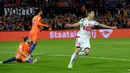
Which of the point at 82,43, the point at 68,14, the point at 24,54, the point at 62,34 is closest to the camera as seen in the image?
the point at 82,43

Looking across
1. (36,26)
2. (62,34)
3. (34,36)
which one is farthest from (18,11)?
(34,36)

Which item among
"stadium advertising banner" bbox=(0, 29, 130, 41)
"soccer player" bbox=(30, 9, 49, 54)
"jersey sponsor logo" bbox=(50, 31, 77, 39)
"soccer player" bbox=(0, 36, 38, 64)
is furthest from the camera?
"jersey sponsor logo" bbox=(50, 31, 77, 39)

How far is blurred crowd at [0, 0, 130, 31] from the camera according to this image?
1439 inches

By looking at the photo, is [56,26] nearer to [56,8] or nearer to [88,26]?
[56,8]

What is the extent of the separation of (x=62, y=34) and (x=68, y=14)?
6.29 m

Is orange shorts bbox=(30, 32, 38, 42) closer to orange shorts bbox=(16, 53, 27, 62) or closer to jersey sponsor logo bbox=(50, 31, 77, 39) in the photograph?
orange shorts bbox=(16, 53, 27, 62)

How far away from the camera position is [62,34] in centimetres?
3528

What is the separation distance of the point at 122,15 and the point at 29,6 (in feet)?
32.6

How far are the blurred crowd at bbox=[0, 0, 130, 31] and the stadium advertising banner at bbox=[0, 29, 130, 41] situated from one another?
3.26 ft

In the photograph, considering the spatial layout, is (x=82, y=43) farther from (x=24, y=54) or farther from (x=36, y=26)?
(x=36, y=26)

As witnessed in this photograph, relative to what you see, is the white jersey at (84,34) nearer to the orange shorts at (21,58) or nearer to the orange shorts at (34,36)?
the orange shorts at (21,58)

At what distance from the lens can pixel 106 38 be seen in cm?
3559

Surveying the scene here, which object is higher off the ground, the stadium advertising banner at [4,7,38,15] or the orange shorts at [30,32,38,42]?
the orange shorts at [30,32,38,42]

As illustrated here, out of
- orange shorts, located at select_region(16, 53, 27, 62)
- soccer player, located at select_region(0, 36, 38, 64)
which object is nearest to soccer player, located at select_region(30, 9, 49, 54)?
soccer player, located at select_region(0, 36, 38, 64)
